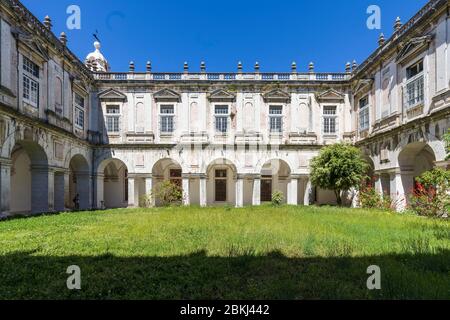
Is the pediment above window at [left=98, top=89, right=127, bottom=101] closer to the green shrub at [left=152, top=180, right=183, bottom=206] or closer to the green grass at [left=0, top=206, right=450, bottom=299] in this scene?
the green shrub at [left=152, top=180, right=183, bottom=206]

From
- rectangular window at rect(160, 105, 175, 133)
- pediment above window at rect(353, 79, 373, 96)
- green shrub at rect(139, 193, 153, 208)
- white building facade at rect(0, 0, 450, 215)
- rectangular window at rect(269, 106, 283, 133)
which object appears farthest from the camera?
rectangular window at rect(269, 106, 283, 133)

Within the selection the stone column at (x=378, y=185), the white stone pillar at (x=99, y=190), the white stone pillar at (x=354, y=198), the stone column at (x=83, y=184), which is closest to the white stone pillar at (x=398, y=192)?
the stone column at (x=378, y=185)

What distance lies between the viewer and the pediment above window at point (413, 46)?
11.2 meters

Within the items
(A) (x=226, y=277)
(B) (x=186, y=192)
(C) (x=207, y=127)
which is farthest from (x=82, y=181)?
(A) (x=226, y=277)

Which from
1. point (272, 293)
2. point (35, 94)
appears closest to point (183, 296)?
point (272, 293)

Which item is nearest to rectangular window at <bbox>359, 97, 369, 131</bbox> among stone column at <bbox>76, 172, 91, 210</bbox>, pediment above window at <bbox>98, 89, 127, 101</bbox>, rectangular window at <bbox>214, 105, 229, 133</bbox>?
rectangular window at <bbox>214, 105, 229, 133</bbox>

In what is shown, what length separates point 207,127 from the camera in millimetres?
18219

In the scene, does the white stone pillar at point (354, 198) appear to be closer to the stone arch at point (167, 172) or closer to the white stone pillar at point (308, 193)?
the white stone pillar at point (308, 193)

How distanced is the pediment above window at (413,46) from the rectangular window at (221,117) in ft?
34.9

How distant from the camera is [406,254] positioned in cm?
500

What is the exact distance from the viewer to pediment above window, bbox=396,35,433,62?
11.2 meters

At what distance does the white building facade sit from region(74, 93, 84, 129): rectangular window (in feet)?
0.23

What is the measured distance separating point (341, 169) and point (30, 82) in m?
17.0

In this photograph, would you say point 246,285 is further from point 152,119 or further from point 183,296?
point 152,119
